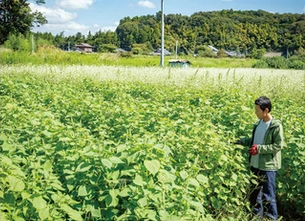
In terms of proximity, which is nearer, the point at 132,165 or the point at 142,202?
the point at 142,202

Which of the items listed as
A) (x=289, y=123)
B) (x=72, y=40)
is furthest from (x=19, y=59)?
(x=72, y=40)

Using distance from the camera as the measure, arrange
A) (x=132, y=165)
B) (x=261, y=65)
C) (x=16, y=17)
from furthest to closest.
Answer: (x=261, y=65) → (x=16, y=17) → (x=132, y=165)

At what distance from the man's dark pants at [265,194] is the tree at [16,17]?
1708 centimetres

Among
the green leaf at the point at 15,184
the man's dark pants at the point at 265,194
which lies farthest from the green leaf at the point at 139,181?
the man's dark pants at the point at 265,194

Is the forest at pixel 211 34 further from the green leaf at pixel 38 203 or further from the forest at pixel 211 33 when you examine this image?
the green leaf at pixel 38 203

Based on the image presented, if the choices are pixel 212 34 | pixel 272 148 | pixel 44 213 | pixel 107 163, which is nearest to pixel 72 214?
pixel 44 213

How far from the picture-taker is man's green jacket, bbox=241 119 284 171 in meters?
3.70

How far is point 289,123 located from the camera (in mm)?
4465

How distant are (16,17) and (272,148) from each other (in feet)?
59.6

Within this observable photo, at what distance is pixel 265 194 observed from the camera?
3859mm

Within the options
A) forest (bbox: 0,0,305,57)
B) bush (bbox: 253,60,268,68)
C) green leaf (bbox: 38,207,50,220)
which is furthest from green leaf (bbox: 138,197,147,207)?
forest (bbox: 0,0,305,57)

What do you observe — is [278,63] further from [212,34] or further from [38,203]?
[212,34]

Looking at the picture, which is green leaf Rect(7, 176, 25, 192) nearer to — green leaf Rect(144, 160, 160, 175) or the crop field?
the crop field

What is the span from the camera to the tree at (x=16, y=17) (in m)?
17.5
